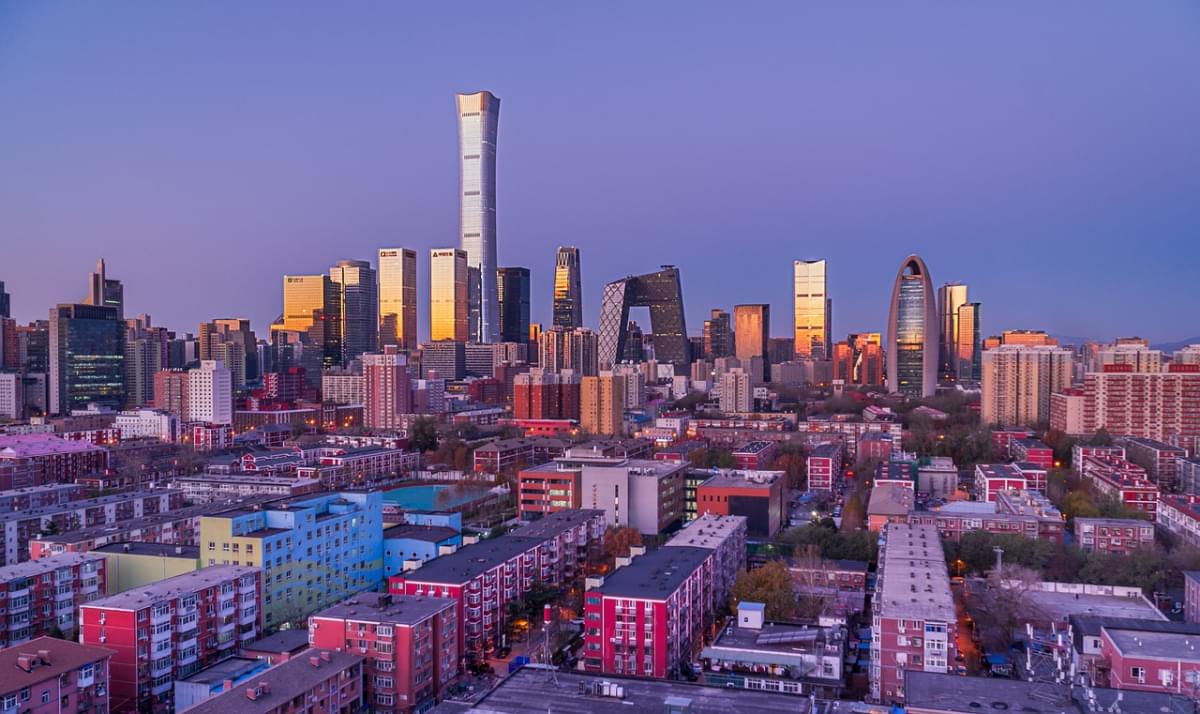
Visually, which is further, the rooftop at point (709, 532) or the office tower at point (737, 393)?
the office tower at point (737, 393)

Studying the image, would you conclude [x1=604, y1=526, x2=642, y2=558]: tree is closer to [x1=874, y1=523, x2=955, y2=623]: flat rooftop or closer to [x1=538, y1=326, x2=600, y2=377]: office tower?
[x1=874, y1=523, x2=955, y2=623]: flat rooftop

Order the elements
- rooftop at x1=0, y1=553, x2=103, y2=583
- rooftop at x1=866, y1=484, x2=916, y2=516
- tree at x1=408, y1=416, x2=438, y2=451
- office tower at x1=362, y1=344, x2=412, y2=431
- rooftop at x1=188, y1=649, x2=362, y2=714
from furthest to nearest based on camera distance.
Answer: office tower at x1=362, y1=344, x2=412, y2=431 → tree at x1=408, y1=416, x2=438, y2=451 → rooftop at x1=866, y1=484, x2=916, y2=516 → rooftop at x1=0, y1=553, x2=103, y2=583 → rooftop at x1=188, y1=649, x2=362, y2=714

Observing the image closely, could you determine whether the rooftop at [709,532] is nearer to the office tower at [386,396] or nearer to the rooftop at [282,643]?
the rooftop at [282,643]

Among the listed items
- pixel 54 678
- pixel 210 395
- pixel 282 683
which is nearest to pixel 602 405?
pixel 210 395

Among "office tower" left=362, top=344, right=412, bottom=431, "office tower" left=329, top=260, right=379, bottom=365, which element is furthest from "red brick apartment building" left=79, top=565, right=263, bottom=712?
"office tower" left=329, top=260, right=379, bottom=365

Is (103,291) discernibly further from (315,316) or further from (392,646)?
(392,646)

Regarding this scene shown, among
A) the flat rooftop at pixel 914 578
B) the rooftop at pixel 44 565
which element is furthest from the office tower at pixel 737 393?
the rooftop at pixel 44 565
